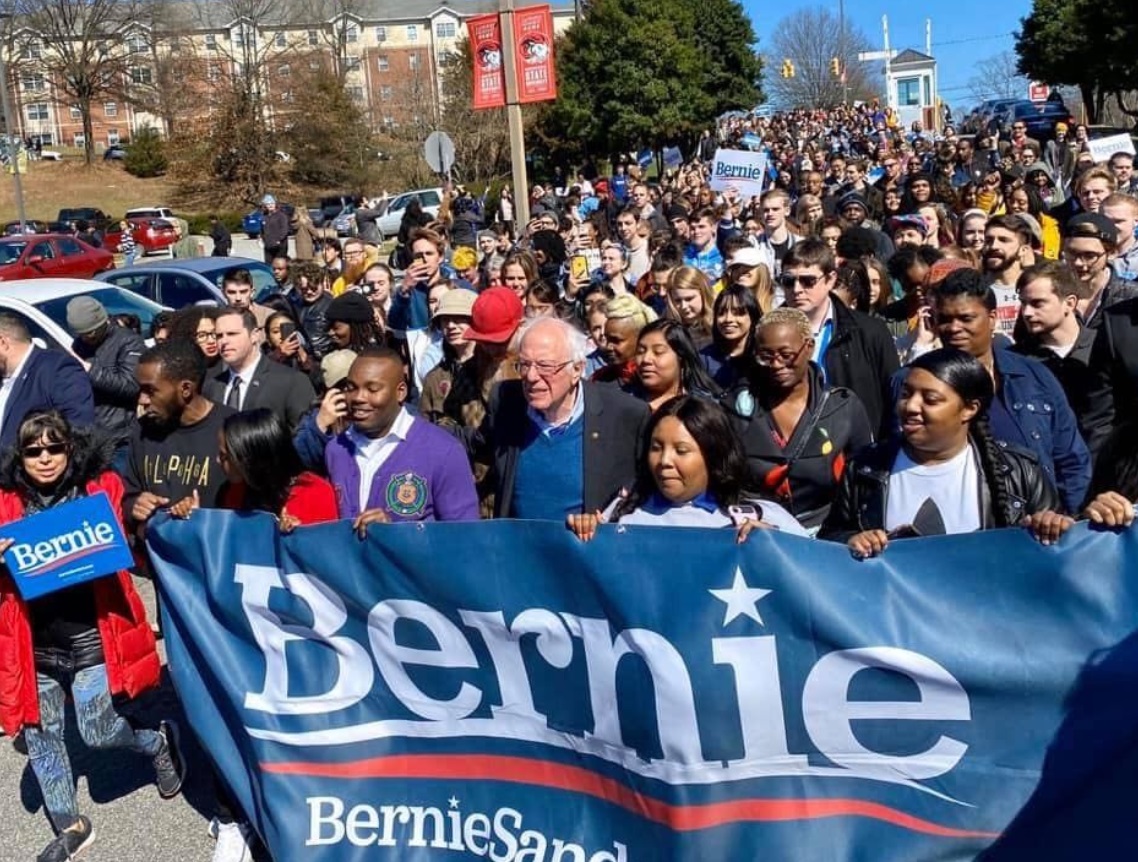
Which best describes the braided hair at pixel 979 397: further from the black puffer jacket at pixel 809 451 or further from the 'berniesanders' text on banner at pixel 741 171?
the 'berniesanders' text on banner at pixel 741 171

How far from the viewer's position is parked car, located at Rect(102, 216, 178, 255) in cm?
4041

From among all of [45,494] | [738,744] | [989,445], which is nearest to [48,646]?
[45,494]

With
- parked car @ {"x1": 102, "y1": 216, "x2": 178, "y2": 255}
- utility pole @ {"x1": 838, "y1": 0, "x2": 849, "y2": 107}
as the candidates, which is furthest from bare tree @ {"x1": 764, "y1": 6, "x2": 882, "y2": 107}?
parked car @ {"x1": 102, "y1": 216, "x2": 178, "y2": 255}

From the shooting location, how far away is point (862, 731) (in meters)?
3.53

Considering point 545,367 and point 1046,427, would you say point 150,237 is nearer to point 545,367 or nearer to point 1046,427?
point 545,367

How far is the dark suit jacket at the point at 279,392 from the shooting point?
19.9 ft

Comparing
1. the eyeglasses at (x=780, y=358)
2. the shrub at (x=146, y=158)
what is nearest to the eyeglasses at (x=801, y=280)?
the eyeglasses at (x=780, y=358)

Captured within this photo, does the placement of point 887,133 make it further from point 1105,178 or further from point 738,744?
point 738,744

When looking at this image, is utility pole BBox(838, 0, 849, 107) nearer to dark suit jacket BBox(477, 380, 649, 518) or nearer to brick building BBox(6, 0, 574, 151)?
brick building BBox(6, 0, 574, 151)

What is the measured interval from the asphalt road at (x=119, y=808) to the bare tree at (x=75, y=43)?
224ft

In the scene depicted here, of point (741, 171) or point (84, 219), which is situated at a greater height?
point (84, 219)

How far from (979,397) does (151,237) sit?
1571 inches

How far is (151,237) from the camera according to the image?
40.5 metres

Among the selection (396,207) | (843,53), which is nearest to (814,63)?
(843,53)
